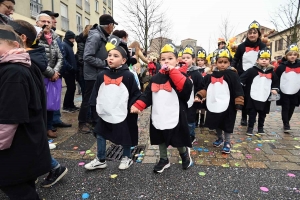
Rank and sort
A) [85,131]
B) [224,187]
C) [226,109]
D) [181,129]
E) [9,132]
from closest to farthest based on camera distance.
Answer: [9,132], [224,187], [181,129], [226,109], [85,131]

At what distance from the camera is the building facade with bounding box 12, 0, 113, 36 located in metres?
13.9

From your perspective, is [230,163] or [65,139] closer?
[230,163]

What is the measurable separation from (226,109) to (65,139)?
2828mm

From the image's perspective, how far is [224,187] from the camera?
2.61 metres

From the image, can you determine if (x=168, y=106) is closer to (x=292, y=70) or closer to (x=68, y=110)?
(x=292, y=70)

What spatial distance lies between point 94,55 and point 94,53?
6cm

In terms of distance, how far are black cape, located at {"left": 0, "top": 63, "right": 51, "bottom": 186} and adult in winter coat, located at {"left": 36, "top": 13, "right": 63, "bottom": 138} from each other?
86.5 inches

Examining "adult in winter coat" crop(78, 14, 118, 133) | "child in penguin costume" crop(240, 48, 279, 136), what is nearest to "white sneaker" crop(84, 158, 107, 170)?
"adult in winter coat" crop(78, 14, 118, 133)

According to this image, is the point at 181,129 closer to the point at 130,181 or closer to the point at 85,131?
the point at 130,181

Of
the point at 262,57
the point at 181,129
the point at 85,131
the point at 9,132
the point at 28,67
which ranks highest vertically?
the point at 262,57

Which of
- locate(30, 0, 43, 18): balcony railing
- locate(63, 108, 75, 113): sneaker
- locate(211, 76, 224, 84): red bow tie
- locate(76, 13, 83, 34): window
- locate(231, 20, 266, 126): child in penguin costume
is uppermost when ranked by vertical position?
locate(76, 13, 83, 34): window

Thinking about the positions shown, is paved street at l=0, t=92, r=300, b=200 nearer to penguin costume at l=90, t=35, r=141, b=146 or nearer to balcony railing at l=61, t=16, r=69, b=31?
penguin costume at l=90, t=35, r=141, b=146

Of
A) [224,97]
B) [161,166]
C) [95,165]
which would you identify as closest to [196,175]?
[161,166]

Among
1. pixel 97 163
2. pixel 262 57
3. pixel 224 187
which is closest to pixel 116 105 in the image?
pixel 97 163
